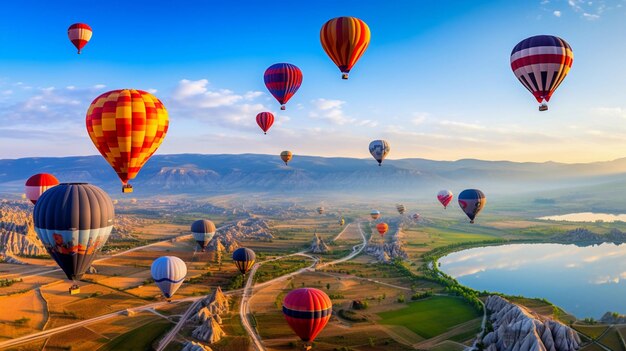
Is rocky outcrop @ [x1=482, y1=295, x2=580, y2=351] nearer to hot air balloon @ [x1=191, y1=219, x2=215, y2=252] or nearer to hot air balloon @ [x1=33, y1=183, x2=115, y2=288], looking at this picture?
hot air balloon @ [x1=33, y1=183, x2=115, y2=288]

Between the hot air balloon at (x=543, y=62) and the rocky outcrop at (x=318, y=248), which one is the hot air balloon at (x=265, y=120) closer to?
the rocky outcrop at (x=318, y=248)

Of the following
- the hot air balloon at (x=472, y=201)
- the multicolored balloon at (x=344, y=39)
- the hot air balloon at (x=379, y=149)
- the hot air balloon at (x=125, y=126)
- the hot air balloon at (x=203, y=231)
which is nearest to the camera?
the hot air balloon at (x=125, y=126)

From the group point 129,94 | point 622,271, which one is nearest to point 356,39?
point 129,94

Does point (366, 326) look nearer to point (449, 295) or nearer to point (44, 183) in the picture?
point (449, 295)

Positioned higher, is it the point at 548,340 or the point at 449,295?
the point at 548,340

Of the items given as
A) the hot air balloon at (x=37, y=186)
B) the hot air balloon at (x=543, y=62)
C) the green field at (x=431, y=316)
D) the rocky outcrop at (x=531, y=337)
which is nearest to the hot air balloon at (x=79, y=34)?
the hot air balloon at (x=37, y=186)

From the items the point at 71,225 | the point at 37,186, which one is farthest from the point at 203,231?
the point at 71,225

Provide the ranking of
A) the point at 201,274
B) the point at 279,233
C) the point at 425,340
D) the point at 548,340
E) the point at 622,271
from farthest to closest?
the point at 279,233
the point at 622,271
the point at 201,274
the point at 425,340
the point at 548,340
